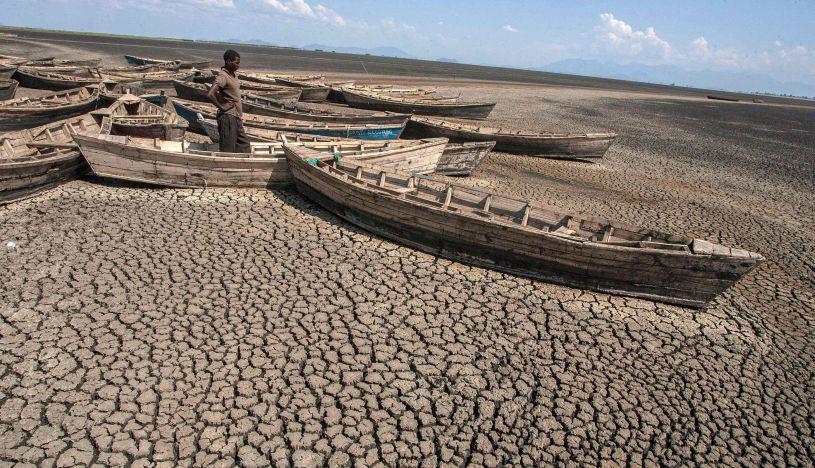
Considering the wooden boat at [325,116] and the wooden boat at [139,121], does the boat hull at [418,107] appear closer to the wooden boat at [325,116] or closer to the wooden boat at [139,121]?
the wooden boat at [325,116]

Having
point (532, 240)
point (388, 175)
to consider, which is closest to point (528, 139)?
point (388, 175)

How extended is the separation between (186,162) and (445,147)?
7.07 m

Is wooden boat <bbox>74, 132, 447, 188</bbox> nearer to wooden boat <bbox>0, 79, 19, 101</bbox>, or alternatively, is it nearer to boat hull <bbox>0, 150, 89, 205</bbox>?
boat hull <bbox>0, 150, 89, 205</bbox>

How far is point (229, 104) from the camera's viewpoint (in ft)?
32.8

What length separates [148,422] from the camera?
4637 millimetres

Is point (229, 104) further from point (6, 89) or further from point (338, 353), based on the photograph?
point (6, 89)

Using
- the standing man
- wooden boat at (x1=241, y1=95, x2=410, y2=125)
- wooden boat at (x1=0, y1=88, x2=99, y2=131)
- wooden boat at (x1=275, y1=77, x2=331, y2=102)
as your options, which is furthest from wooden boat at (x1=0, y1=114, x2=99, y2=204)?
wooden boat at (x1=275, y1=77, x2=331, y2=102)

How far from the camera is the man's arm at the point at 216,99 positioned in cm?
942

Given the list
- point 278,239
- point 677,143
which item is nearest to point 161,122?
point 278,239

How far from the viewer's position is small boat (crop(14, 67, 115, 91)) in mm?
20347

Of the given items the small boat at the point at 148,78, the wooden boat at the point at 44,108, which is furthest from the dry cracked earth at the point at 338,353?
the small boat at the point at 148,78

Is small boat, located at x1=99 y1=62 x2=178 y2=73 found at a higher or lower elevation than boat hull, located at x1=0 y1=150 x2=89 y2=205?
higher

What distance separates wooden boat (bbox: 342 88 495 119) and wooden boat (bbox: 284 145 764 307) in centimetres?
1317

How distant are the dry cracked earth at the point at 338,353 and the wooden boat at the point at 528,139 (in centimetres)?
799
